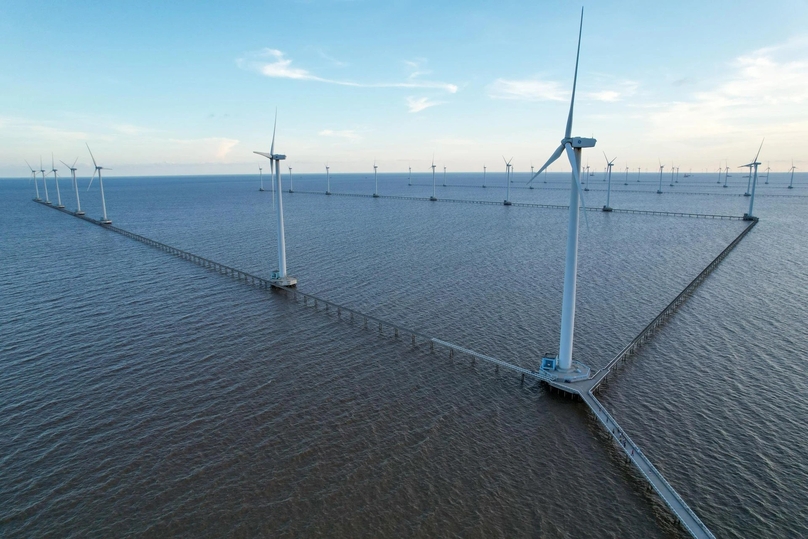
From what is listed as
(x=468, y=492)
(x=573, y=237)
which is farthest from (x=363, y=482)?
(x=573, y=237)

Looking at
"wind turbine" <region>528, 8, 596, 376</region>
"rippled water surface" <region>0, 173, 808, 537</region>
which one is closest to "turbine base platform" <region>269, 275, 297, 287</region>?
"rippled water surface" <region>0, 173, 808, 537</region>

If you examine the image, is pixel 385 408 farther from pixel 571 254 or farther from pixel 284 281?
pixel 284 281

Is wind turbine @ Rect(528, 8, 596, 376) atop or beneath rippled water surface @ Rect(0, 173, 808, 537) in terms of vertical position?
atop

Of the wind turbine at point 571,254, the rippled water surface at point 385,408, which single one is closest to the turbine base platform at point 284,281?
the rippled water surface at point 385,408

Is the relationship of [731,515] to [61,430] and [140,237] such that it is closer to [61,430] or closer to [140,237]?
[61,430]

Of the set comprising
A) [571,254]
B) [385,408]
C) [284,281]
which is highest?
[571,254]

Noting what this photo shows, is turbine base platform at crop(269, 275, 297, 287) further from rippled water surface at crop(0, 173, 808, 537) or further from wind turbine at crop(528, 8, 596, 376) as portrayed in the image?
wind turbine at crop(528, 8, 596, 376)

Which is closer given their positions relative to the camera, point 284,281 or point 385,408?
Result: point 385,408

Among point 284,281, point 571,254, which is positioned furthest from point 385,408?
point 284,281

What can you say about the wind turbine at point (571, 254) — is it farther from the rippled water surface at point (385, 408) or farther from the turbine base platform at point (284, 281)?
the turbine base platform at point (284, 281)
